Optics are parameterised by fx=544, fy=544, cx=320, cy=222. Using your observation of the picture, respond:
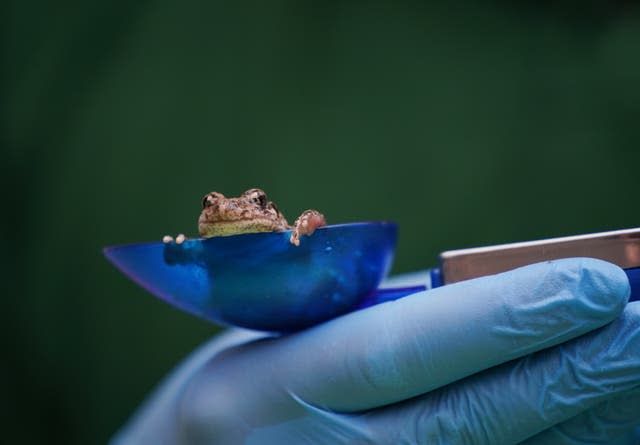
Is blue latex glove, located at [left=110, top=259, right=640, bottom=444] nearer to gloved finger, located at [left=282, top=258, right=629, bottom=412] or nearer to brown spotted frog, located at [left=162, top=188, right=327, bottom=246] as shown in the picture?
gloved finger, located at [left=282, top=258, right=629, bottom=412]

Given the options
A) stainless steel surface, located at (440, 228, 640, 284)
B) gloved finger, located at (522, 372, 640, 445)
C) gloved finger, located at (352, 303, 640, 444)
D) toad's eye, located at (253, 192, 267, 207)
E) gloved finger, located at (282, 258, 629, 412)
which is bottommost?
gloved finger, located at (522, 372, 640, 445)

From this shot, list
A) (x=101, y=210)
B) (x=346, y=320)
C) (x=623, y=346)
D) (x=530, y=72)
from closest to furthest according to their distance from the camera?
1. (x=623, y=346)
2. (x=346, y=320)
3. (x=101, y=210)
4. (x=530, y=72)

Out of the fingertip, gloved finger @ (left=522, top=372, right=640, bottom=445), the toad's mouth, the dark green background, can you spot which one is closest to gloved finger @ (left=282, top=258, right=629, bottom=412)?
the fingertip

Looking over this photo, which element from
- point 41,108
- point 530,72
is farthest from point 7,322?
point 530,72

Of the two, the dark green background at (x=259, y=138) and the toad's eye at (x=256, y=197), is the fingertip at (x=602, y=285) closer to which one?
the toad's eye at (x=256, y=197)

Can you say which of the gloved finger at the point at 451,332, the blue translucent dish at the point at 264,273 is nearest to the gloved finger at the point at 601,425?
the gloved finger at the point at 451,332

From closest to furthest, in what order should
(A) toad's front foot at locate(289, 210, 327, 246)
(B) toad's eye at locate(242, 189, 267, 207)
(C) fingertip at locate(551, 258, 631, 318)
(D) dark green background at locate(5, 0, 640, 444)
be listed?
(C) fingertip at locate(551, 258, 631, 318)
(A) toad's front foot at locate(289, 210, 327, 246)
(B) toad's eye at locate(242, 189, 267, 207)
(D) dark green background at locate(5, 0, 640, 444)

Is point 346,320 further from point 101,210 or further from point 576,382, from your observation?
point 101,210

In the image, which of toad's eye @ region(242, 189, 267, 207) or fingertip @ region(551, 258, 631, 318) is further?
toad's eye @ region(242, 189, 267, 207)
